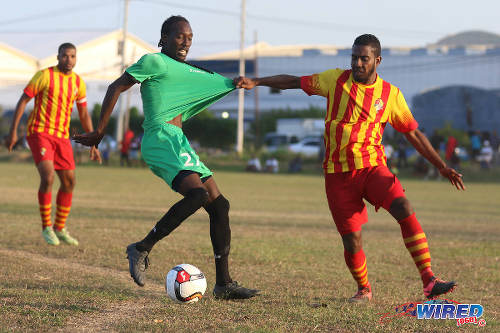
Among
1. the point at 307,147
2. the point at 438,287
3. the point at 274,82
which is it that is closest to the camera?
the point at 438,287

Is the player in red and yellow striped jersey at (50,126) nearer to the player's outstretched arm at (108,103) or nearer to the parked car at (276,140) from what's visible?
the player's outstretched arm at (108,103)

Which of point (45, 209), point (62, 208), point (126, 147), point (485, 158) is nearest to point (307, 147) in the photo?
point (485, 158)

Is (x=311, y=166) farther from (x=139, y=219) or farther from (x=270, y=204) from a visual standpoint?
(x=139, y=219)

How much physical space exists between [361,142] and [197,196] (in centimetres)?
138

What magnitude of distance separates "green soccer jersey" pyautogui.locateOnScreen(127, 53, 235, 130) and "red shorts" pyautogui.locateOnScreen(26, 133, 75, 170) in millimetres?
3646

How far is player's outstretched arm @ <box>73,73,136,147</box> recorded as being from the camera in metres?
6.03

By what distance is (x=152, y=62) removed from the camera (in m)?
6.13

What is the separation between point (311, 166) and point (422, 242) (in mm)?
34579

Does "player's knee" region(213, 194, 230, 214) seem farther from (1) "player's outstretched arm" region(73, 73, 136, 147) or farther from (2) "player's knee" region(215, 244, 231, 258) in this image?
(1) "player's outstretched arm" region(73, 73, 136, 147)

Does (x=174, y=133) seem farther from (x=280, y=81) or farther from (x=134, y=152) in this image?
(x=134, y=152)

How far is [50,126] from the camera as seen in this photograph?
9727mm

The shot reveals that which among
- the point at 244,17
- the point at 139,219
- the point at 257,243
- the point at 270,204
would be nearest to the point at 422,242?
the point at 257,243

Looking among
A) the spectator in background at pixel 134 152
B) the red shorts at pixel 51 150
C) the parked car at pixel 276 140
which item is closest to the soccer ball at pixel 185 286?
the red shorts at pixel 51 150

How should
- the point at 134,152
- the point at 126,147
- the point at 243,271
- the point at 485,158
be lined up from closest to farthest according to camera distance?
the point at 243,271, the point at 485,158, the point at 126,147, the point at 134,152
